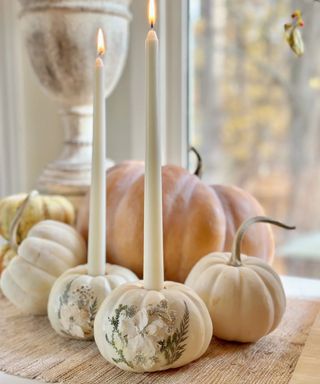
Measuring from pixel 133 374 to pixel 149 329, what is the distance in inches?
2.4

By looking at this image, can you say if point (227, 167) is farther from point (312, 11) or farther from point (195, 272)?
point (195, 272)

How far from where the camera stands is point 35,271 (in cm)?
67

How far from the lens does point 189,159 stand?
3.56 feet

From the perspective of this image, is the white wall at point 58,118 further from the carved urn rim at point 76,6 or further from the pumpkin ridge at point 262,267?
the pumpkin ridge at point 262,267

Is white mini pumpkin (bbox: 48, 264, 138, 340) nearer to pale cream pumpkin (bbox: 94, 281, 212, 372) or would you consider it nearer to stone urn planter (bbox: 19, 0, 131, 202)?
pale cream pumpkin (bbox: 94, 281, 212, 372)

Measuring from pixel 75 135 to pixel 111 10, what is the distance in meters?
0.23

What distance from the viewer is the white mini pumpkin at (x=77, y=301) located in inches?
23.3

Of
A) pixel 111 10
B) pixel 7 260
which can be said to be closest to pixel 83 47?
pixel 111 10

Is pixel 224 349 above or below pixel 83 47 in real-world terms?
below

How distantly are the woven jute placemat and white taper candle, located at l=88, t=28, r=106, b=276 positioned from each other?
0.32 ft

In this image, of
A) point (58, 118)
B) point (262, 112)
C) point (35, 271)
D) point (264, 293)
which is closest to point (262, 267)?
point (264, 293)

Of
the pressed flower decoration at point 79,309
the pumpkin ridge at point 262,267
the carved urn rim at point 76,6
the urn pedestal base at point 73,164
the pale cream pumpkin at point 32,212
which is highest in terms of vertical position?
the carved urn rim at point 76,6

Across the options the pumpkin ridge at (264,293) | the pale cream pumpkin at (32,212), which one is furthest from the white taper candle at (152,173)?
the pale cream pumpkin at (32,212)

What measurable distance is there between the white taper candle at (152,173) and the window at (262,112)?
571 millimetres
